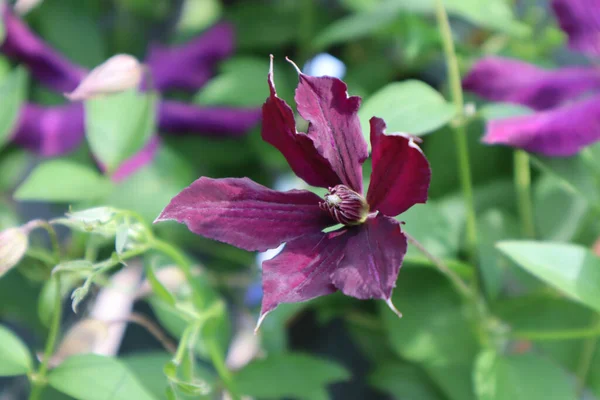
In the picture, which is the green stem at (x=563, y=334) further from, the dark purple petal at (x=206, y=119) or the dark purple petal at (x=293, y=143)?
the dark purple petal at (x=206, y=119)

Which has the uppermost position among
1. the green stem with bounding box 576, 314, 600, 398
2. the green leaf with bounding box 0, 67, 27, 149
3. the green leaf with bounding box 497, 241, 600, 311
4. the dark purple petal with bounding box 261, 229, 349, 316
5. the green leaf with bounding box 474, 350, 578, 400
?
the green leaf with bounding box 0, 67, 27, 149

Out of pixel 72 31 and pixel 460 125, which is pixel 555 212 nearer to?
pixel 460 125

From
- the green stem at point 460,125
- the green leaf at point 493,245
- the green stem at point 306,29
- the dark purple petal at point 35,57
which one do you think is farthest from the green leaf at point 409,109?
the dark purple petal at point 35,57

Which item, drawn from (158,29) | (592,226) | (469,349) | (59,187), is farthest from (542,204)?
(158,29)

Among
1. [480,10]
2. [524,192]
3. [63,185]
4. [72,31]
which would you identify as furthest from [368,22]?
[72,31]

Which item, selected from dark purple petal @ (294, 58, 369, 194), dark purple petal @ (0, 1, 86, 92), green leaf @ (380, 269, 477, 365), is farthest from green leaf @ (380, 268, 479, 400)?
dark purple petal @ (0, 1, 86, 92)

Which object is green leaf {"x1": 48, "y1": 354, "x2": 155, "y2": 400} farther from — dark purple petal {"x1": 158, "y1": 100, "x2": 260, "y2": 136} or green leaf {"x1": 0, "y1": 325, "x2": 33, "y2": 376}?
dark purple petal {"x1": 158, "y1": 100, "x2": 260, "y2": 136}
